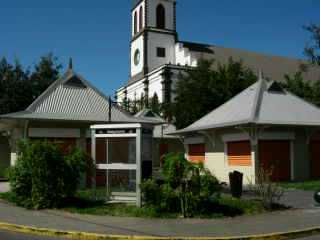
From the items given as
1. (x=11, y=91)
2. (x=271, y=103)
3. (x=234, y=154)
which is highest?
(x=11, y=91)

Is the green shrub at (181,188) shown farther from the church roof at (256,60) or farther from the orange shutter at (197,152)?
the church roof at (256,60)

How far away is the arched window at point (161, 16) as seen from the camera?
70.1m

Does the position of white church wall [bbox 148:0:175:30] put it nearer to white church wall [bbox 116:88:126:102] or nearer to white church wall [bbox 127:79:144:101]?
white church wall [bbox 127:79:144:101]

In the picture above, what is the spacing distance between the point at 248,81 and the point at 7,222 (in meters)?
30.4

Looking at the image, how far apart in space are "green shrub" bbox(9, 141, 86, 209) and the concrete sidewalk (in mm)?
1076

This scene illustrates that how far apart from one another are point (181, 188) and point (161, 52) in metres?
58.3

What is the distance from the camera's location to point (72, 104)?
2392cm

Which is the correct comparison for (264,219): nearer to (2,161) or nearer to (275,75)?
(2,161)

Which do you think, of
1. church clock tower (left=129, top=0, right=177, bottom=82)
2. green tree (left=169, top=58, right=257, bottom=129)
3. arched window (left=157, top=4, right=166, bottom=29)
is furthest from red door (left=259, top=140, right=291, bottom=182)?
arched window (left=157, top=4, right=166, bottom=29)

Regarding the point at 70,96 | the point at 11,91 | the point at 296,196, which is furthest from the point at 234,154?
the point at 11,91

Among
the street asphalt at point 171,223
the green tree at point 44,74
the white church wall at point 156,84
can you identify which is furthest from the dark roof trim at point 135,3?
the street asphalt at point 171,223

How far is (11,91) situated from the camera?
3884cm

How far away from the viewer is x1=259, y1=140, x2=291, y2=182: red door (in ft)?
77.6

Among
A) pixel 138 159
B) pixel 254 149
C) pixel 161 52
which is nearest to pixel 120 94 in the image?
pixel 161 52
